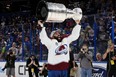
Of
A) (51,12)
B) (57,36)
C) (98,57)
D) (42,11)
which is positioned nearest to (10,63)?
(98,57)

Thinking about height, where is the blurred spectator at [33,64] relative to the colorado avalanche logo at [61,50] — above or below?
below

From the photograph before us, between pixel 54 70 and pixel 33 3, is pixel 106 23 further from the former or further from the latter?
pixel 33 3

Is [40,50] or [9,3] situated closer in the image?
[40,50]

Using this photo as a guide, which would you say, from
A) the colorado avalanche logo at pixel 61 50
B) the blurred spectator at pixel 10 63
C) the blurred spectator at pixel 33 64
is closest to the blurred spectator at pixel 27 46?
the blurred spectator at pixel 10 63

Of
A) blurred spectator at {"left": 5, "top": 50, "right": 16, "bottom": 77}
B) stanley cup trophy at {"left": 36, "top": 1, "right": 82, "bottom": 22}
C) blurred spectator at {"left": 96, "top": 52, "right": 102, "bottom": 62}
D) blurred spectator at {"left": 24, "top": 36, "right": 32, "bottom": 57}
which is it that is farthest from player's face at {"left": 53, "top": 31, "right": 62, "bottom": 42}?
blurred spectator at {"left": 24, "top": 36, "right": 32, "bottom": 57}

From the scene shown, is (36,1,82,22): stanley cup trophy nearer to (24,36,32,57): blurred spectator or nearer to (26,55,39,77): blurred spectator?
(26,55,39,77): blurred spectator

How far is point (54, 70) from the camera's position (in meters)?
8.27

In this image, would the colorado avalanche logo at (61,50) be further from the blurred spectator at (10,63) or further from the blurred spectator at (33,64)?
the blurred spectator at (10,63)

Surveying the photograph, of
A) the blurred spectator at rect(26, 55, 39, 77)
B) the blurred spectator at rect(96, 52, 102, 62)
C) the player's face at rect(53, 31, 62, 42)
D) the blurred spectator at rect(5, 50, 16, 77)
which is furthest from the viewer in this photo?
the blurred spectator at rect(5, 50, 16, 77)

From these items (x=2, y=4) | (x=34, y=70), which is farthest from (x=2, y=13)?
(x=34, y=70)

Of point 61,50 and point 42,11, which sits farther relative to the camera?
point 61,50

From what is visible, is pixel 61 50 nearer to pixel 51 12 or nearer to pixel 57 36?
pixel 57 36

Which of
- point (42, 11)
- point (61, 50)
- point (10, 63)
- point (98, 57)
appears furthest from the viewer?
point (10, 63)

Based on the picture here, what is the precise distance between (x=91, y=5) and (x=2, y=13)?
39.2 ft
